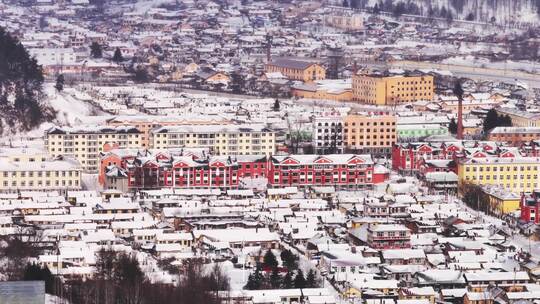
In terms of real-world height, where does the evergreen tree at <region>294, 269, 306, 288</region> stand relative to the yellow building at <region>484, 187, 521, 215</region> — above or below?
above

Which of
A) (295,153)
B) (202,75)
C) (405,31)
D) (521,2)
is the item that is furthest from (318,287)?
(521,2)

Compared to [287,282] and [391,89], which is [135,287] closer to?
[287,282]

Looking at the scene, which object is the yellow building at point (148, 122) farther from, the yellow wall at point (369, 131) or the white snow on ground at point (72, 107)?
the yellow wall at point (369, 131)

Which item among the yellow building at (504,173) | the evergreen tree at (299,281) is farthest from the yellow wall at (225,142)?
the evergreen tree at (299,281)

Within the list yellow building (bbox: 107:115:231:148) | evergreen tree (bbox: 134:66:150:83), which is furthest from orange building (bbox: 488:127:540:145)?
evergreen tree (bbox: 134:66:150:83)

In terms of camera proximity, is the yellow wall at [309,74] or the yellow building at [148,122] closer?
the yellow building at [148,122]

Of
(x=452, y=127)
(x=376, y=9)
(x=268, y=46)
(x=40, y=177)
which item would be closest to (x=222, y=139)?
(x=40, y=177)

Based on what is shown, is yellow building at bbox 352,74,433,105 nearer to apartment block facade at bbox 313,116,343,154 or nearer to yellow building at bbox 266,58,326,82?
yellow building at bbox 266,58,326,82
